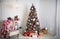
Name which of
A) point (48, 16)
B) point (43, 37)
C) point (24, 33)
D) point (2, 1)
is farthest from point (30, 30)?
point (2, 1)

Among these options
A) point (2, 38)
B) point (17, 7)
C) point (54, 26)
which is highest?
point (17, 7)

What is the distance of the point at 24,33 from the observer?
3.93 m

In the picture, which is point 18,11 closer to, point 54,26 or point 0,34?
point 0,34

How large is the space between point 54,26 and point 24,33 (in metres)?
0.98

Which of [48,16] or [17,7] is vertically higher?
[17,7]

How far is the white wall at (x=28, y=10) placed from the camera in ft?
13.4

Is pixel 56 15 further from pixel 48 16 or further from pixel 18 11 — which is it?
pixel 18 11

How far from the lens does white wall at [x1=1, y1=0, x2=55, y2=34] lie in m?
4.07

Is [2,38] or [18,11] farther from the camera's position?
[18,11]

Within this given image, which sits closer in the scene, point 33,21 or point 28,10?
point 33,21

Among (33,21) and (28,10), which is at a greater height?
(28,10)

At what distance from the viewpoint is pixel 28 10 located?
13.8 ft

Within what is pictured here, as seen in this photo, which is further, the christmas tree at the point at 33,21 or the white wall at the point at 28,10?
the white wall at the point at 28,10

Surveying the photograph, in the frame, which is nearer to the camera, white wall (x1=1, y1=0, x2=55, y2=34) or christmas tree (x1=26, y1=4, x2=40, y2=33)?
christmas tree (x1=26, y1=4, x2=40, y2=33)
